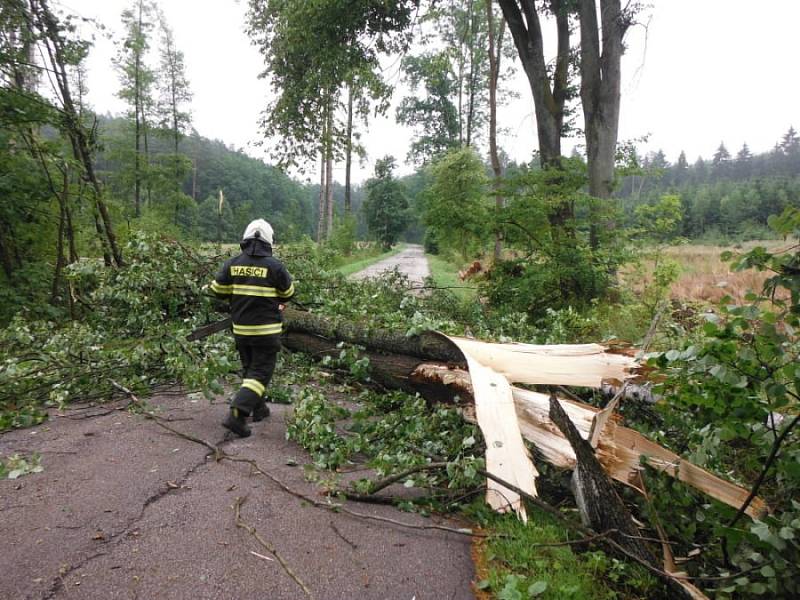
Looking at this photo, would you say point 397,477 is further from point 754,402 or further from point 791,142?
point 791,142

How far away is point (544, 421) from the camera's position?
9.22ft

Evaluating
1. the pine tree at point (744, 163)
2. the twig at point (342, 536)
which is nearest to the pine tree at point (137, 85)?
the twig at point (342, 536)

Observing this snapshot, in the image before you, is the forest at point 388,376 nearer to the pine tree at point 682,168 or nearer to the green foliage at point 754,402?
the green foliage at point 754,402

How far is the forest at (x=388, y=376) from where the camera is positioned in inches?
76.5

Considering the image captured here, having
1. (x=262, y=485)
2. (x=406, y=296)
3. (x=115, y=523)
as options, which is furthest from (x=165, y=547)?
(x=406, y=296)

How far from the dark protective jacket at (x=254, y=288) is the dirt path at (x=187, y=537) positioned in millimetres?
1101

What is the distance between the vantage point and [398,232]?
150ft

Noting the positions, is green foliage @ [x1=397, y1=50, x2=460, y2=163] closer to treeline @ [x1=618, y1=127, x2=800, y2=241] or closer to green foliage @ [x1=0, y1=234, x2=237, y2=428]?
treeline @ [x1=618, y1=127, x2=800, y2=241]

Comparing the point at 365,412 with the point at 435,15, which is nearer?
the point at 365,412

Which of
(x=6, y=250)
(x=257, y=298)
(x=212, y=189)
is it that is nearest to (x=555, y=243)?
(x=257, y=298)

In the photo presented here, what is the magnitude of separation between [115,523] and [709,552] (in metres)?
3.06

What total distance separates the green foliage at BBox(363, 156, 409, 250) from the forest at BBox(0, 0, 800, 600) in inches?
1280

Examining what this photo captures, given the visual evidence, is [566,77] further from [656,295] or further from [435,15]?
[656,295]

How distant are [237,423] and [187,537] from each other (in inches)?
52.0
